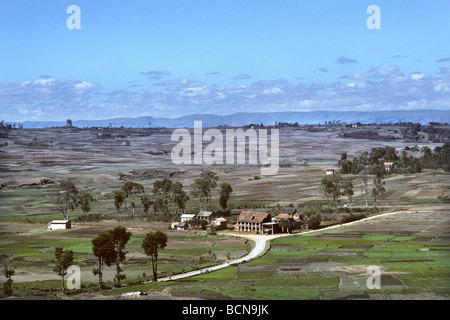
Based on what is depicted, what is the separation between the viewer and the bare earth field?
26875mm

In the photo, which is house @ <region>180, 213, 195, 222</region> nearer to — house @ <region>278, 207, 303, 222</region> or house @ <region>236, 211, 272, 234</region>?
house @ <region>236, 211, 272, 234</region>

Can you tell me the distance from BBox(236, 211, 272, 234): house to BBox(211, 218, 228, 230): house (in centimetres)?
123

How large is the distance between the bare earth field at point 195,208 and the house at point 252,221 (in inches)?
136

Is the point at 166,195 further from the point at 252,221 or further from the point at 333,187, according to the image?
the point at 333,187

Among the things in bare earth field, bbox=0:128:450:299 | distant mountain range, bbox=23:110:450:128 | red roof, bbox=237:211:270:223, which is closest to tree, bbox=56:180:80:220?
bare earth field, bbox=0:128:450:299

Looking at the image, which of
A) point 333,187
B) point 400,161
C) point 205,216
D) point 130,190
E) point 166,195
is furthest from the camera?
point 400,161

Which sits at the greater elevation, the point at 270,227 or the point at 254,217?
the point at 254,217

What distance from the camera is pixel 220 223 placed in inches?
1628

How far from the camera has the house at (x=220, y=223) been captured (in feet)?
135

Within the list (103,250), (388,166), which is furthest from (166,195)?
(388,166)

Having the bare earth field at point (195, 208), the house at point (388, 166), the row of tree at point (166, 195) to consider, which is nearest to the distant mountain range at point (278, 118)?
the bare earth field at point (195, 208)

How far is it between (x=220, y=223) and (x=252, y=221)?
9.21 feet
